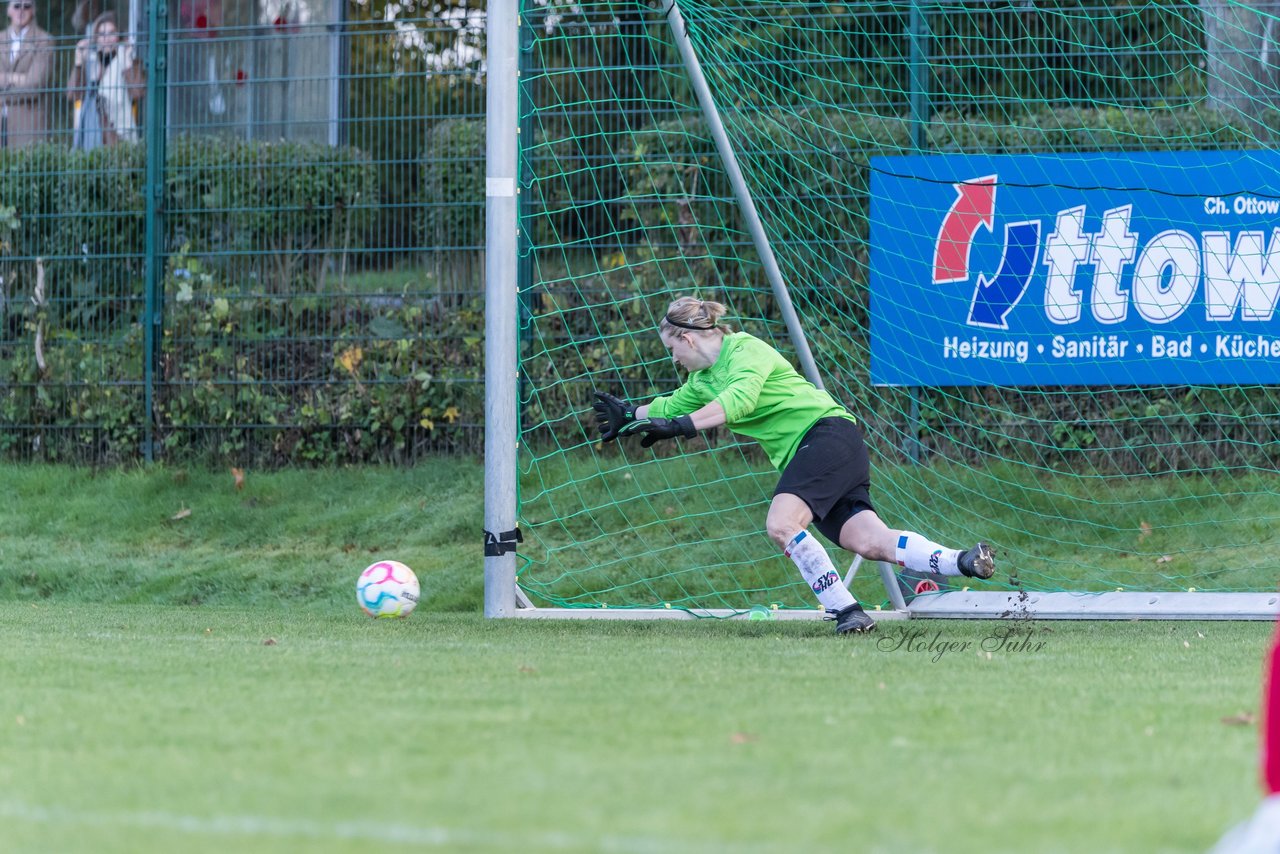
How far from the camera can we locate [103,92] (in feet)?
37.3

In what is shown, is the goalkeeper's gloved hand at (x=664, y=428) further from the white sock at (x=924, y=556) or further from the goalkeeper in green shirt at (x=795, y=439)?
the white sock at (x=924, y=556)

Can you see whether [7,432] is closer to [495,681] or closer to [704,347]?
[704,347]

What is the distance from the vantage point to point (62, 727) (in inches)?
169

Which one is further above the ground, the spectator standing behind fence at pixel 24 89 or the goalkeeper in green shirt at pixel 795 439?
the spectator standing behind fence at pixel 24 89

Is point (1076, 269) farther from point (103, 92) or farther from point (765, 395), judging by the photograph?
point (103, 92)

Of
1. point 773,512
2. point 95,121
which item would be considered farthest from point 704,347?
point 95,121

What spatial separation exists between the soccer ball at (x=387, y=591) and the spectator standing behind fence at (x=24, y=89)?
18.5 ft

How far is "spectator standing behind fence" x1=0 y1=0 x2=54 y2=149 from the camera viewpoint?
11383 millimetres

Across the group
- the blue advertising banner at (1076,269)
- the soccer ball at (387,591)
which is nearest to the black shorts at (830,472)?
the soccer ball at (387,591)

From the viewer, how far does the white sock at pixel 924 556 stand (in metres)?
6.79

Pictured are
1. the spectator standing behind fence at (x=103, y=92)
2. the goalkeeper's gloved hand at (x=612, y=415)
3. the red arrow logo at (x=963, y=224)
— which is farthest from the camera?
the spectator standing behind fence at (x=103, y=92)

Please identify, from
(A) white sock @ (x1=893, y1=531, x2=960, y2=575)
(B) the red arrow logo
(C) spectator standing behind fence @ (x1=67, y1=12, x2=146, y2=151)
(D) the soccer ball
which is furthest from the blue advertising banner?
(C) spectator standing behind fence @ (x1=67, y1=12, x2=146, y2=151)

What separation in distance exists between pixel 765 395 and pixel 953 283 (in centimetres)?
245

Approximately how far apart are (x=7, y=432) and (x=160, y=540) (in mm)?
1881
